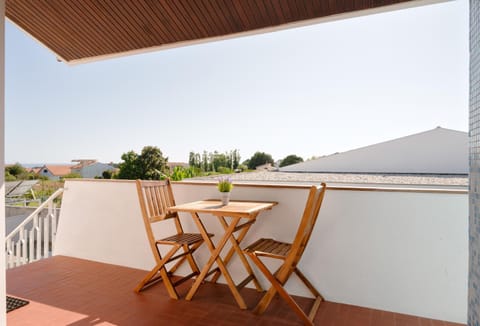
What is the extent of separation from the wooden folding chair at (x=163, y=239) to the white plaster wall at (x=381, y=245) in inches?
12.3

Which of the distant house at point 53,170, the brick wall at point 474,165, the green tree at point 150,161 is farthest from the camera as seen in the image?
the distant house at point 53,170

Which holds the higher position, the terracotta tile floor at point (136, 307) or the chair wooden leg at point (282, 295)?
the chair wooden leg at point (282, 295)

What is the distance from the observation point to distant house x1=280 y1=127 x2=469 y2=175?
6496 mm

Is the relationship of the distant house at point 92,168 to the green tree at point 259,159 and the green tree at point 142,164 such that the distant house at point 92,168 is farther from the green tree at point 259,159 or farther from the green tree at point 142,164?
the green tree at point 259,159

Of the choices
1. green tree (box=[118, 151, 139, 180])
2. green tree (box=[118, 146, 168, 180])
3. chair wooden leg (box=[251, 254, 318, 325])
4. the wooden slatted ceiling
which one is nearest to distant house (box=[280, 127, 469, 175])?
the wooden slatted ceiling

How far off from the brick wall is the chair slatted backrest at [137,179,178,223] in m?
2.41

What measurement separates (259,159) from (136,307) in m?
10.3

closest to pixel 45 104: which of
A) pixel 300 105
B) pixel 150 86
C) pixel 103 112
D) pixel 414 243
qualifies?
pixel 103 112

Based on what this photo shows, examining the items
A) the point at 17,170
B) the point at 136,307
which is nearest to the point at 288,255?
the point at 136,307

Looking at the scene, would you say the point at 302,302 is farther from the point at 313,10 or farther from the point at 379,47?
the point at 379,47

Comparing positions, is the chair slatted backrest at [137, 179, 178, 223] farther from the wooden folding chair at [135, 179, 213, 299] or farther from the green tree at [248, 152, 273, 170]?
the green tree at [248, 152, 273, 170]

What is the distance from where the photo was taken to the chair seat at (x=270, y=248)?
2510 millimetres

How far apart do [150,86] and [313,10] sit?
11938 mm

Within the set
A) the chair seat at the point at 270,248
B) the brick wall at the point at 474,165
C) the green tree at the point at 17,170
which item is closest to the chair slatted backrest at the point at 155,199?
the chair seat at the point at 270,248
